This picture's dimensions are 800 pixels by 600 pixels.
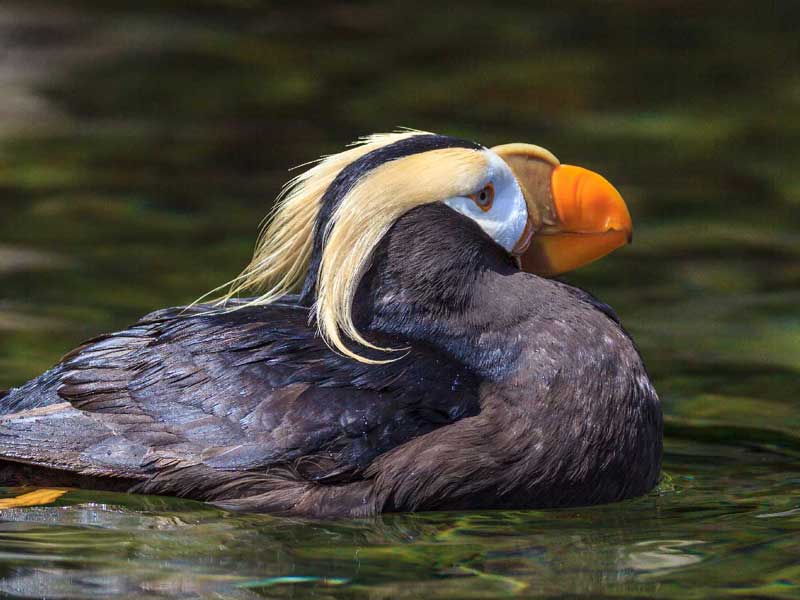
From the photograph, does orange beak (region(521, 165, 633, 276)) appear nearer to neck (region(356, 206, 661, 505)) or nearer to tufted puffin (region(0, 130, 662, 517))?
tufted puffin (region(0, 130, 662, 517))

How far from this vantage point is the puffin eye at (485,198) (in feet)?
18.7

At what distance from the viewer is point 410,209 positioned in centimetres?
555

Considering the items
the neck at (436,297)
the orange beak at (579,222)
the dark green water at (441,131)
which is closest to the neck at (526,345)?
the neck at (436,297)

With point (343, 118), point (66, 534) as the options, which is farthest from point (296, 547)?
point (343, 118)

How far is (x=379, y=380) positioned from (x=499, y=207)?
86cm

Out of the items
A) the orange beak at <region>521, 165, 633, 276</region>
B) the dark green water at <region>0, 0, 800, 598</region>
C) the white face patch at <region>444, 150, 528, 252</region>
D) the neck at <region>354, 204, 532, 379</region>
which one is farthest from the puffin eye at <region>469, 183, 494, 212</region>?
the dark green water at <region>0, 0, 800, 598</region>

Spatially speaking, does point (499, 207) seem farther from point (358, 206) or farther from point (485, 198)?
point (358, 206)

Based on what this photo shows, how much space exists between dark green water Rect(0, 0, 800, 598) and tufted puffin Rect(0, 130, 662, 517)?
12 cm

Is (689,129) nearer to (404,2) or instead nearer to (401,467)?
(404,2)

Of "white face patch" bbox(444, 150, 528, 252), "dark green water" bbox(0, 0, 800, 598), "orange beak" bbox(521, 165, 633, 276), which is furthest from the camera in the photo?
"orange beak" bbox(521, 165, 633, 276)

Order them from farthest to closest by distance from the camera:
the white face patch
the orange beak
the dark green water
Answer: the orange beak
the white face patch
the dark green water

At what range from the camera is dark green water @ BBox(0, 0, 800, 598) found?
4824mm

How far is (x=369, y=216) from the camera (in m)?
5.44

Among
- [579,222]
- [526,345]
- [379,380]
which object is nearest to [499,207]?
[579,222]
